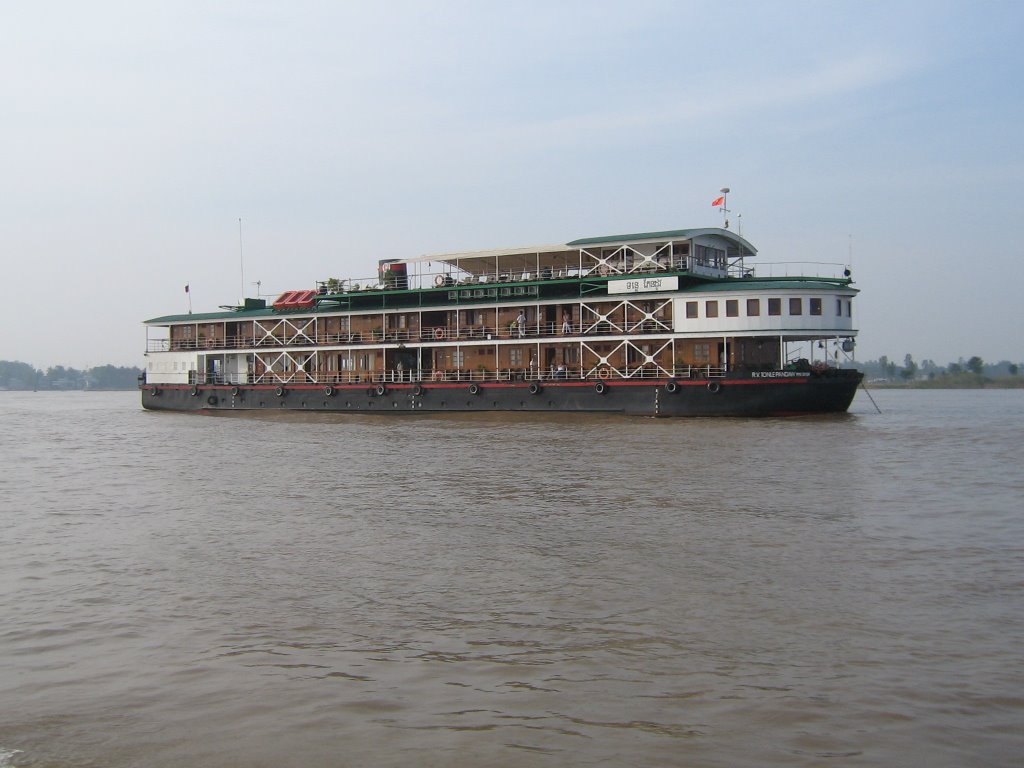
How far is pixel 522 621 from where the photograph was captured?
29.5ft

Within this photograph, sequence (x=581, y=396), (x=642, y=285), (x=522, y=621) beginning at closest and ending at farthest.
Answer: (x=522, y=621) < (x=581, y=396) < (x=642, y=285)

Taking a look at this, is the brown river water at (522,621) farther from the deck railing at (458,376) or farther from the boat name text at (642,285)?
the boat name text at (642,285)

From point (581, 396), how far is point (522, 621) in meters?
30.7

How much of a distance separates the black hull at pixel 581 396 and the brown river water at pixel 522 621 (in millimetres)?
15124

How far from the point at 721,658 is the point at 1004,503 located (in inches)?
404

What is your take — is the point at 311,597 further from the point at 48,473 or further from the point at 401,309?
the point at 401,309

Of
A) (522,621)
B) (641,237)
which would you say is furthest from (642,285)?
(522,621)

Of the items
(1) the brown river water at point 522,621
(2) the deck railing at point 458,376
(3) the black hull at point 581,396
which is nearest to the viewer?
(1) the brown river water at point 522,621

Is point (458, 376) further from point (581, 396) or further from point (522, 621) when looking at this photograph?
point (522, 621)

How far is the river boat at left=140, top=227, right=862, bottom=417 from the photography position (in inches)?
1439

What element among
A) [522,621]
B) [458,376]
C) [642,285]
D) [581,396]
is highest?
[642,285]

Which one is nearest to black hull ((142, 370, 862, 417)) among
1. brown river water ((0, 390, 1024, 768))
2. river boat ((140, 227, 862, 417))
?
river boat ((140, 227, 862, 417))

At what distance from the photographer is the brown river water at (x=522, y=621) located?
6.27 metres

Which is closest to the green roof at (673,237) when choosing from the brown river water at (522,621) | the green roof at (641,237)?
the green roof at (641,237)
